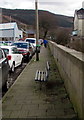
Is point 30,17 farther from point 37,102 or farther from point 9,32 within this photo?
point 37,102

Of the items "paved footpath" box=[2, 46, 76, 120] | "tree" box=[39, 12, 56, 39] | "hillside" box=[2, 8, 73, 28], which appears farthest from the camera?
"hillside" box=[2, 8, 73, 28]

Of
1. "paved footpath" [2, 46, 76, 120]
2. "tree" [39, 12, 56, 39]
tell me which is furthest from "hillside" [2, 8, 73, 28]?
"paved footpath" [2, 46, 76, 120]

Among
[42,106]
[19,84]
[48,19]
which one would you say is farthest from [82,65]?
[48,19]

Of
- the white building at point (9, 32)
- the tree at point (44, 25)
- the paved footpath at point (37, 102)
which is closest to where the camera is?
the paved footpath at point (37, 102)

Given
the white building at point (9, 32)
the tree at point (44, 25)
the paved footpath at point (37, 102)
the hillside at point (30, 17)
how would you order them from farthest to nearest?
the hillside at point (30, 17) < the tree at point (44, 25) < the white building at point (9, 32) < the paved footpath at point (37, 102)

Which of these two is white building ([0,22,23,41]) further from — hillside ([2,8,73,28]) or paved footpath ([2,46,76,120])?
paved footpath ([2,46,76,120])

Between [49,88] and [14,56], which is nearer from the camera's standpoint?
[49,88]

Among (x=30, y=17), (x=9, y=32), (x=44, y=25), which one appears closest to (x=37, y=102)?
(x=9, y=32)

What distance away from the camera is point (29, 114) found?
5066 millimetres

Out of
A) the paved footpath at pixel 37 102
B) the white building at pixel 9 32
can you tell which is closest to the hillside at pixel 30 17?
the white building at pixel 9 32

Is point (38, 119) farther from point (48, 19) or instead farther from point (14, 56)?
point (48, 19)

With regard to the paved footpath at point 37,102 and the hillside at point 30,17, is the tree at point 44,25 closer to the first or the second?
the hillside at point 30,17

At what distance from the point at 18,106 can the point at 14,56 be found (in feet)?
24.4

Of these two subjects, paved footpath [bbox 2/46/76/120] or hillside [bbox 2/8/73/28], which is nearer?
paved footpath [bbox 2/46/76/120]
